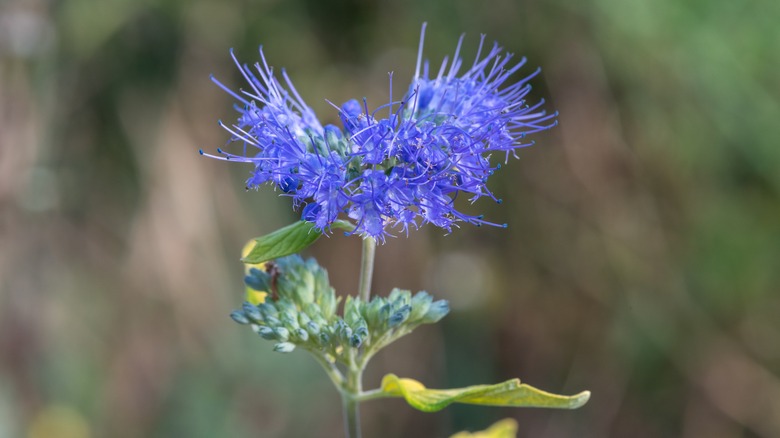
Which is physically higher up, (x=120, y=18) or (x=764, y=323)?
(x=120, y=18)

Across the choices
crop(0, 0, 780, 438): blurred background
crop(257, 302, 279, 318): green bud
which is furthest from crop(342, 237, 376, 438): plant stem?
crop(0, 0, 780, 438): blurred background

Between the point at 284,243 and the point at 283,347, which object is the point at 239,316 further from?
the point at 284,243

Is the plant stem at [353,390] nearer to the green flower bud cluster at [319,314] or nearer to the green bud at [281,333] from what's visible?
the green flower bud cluster at [319,314]

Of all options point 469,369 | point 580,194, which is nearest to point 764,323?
point 580,194

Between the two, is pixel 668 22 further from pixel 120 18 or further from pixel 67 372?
pixel 67 372

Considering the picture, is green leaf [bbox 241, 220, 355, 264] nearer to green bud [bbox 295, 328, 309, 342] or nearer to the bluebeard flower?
the bluebeard flower

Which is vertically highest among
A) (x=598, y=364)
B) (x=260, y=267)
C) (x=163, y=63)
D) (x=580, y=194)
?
(x=163, y=63)
